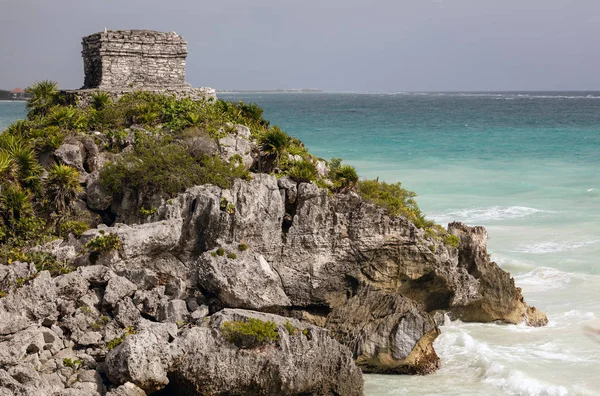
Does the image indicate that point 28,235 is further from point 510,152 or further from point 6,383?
point 510,152

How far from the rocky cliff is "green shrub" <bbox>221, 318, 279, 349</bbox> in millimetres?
75

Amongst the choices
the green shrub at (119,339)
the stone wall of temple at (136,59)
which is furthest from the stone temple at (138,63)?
the green shrub at (119,339)

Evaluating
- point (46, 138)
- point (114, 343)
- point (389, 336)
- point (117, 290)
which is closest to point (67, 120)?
point (46, 138)

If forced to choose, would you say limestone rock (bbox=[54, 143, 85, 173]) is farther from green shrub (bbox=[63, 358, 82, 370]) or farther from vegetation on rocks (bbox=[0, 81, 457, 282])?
green shrub (bbox=[63, 358, 82, 370])

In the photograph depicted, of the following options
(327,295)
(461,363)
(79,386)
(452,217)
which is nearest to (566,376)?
(461,363)

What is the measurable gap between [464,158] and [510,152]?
494 cm

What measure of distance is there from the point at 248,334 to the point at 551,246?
52.0 feet

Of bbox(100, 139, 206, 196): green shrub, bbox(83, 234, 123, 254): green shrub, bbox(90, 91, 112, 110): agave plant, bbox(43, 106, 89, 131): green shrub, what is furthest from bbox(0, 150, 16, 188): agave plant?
bbox(90, 91, 112, 110): agave plant

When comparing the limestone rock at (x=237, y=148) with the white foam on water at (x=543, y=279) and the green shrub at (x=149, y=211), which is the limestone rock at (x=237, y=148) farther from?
the white foam on water at (x=543, y=279)

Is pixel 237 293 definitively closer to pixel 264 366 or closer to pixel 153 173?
pixel 264 366

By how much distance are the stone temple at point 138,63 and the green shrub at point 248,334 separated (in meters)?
11.1

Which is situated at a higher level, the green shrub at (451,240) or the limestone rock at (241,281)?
the green shrub at (451,240)

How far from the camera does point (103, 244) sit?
15.1m

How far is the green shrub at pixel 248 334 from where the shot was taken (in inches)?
529
